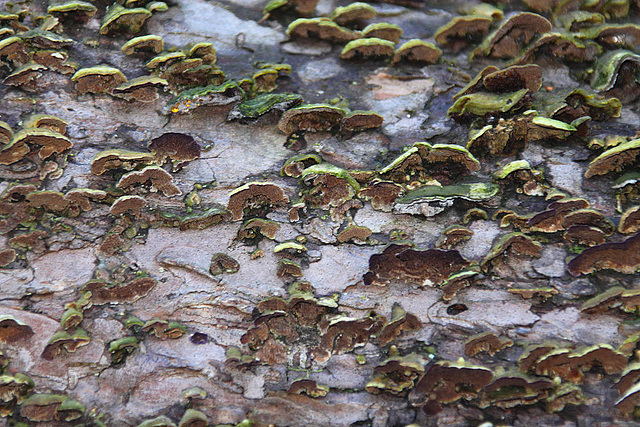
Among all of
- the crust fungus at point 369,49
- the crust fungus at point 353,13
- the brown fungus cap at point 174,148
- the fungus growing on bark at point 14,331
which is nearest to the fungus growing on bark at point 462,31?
the crust fungus at point 369,49

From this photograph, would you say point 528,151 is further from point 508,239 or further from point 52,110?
point 52,110

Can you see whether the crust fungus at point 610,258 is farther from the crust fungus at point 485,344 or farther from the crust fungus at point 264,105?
the crust fungus at point 264,105

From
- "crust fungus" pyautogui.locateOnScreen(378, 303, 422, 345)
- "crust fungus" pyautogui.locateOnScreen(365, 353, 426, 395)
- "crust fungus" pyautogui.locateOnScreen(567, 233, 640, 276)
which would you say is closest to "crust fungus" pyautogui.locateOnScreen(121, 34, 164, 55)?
"crust fungus" pyautogui.locateOnScreen(378, 303, 422, 345)

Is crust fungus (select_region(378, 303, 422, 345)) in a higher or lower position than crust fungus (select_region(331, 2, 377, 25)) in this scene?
lower

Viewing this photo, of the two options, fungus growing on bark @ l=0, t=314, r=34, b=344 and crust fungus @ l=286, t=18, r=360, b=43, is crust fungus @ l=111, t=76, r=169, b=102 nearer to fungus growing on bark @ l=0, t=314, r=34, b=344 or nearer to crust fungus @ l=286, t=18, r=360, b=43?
crust fungus @ l=286, t=18, r=360, b=43

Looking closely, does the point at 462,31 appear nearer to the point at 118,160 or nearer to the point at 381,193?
the point at 381,193
